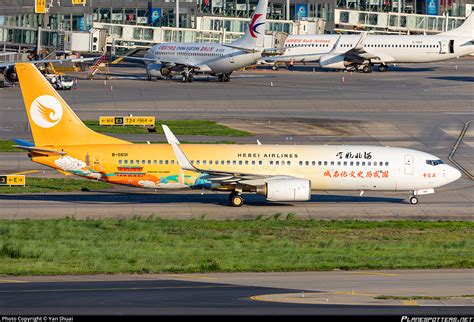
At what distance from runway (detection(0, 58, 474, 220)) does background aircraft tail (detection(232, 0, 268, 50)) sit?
14.4 feet

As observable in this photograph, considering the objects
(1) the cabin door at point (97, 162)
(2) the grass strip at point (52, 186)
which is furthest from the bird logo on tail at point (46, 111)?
(2) the grass strip at point (52, 186)

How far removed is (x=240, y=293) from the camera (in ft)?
115

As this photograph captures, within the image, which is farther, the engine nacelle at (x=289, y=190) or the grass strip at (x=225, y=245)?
the engine nacelle at (x=289, y=190)

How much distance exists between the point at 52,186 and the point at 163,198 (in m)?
7.23

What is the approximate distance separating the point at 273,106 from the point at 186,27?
5967 centimetres

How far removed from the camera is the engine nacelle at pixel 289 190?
56.3 metres

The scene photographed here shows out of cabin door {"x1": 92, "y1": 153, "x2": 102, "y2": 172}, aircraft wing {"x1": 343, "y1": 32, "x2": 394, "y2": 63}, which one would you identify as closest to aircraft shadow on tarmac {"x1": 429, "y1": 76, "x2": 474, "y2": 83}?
aircraft wing {"x1": 343, "y1": 32, "x2": 394, "y2": 63}

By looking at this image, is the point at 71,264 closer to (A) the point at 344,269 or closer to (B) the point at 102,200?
(A) the point at 344,269

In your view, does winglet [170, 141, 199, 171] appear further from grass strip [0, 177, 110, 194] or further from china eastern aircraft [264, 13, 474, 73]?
china eastern aircraft [264, 13, 474, 73]

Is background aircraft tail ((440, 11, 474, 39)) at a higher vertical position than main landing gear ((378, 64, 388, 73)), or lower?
higher

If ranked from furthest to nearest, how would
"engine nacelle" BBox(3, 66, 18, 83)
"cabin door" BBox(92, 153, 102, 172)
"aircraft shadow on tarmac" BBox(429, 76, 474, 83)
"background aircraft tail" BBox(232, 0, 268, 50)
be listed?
"aircraft shadow on tarmac" BBox(429, 76, 474, 83) → "background aircraft tail" BBox(232, 0, 268, 50) → "engine nacelle" BBox(3, 66, 18, 83) → "cabin door" BBox(92, 153, 102, 172)

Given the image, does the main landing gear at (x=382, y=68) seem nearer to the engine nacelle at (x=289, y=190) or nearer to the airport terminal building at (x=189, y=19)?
the airport terminal building at (x=189, y=19)

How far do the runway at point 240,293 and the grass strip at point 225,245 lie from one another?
1.46 m

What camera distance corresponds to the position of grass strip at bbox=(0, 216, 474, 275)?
134 ft
